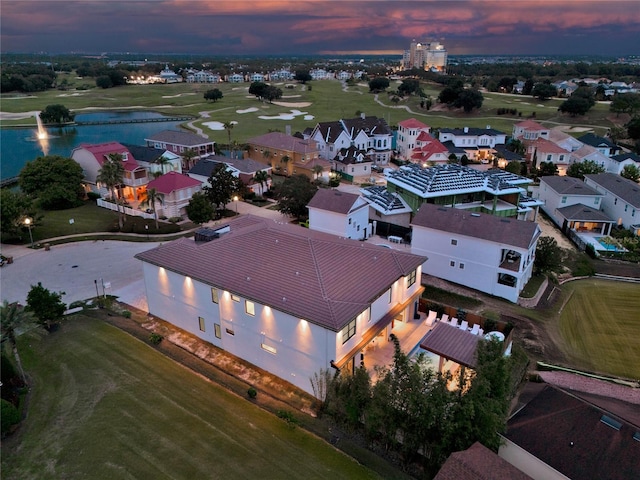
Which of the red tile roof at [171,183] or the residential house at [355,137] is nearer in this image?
the red tile roof at [171,183]

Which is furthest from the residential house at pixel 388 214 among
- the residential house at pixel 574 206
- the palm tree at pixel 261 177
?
the residential house at pixel 574 206

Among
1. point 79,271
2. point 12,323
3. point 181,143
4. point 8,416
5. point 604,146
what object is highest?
point 604,146

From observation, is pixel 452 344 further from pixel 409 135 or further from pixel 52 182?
pixel 409 135

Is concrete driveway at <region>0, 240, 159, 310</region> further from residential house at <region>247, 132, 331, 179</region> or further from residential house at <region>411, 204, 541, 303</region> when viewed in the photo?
residential house at <region>247, 132, 331, 179</region>

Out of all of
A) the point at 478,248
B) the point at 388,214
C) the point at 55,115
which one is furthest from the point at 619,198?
the point at 55,115

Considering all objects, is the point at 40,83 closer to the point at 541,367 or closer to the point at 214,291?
the point at 214,291

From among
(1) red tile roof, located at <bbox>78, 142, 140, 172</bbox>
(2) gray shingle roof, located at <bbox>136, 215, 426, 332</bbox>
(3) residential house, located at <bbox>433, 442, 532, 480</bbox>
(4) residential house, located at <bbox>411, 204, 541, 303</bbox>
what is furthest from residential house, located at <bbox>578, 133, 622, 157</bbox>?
(1) red tile roof, located at <bbox>78, 142, 140, 172</bbox>

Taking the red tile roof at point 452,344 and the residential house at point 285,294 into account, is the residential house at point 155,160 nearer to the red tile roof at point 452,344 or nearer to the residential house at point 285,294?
the residential house at point 285,294

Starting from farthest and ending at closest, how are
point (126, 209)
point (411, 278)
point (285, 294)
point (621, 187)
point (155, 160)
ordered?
point (155, 160), point (126, 209), point (621, 187), point (411, 278), point (285, 294)
